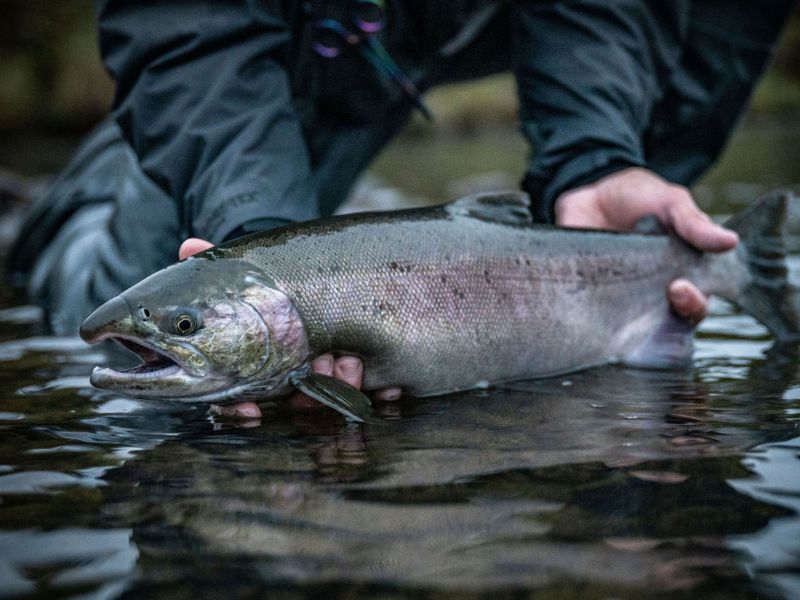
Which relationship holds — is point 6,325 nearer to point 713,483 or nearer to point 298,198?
point 298,198

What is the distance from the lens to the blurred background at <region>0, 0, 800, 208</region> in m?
13.0

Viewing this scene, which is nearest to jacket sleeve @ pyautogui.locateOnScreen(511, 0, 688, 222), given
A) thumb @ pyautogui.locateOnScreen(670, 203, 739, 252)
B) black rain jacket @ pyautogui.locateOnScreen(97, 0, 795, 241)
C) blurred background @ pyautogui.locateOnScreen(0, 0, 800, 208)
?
black rain jacket @ pyautogui.locateOnScreen(97, 0, 795, 241)

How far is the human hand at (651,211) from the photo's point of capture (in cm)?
336

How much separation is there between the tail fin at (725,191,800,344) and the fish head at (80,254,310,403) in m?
1.92

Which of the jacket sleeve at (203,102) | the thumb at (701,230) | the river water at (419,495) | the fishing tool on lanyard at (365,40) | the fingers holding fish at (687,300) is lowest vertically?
the river water at (419,495)

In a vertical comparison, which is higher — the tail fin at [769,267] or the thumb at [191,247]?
the thumb at [191,247]

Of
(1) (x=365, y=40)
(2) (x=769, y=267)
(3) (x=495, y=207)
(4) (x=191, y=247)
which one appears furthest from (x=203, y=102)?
(2) (x=769, y=267)

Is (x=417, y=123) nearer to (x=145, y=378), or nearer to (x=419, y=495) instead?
(x=145, y=378)

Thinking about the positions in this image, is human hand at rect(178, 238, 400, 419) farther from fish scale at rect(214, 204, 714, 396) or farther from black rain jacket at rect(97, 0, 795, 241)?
black rain jacket at rect(97, 0, 795, 241)

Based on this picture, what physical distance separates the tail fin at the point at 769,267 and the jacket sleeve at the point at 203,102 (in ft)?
5.62

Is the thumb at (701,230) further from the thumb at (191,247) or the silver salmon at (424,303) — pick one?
the thumb at (191,247)

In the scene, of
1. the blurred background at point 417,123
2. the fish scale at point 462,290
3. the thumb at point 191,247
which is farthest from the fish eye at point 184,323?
the blurred background at point 417,123

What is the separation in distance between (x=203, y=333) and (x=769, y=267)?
229cm

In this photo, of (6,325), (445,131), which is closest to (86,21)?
(445,131)
